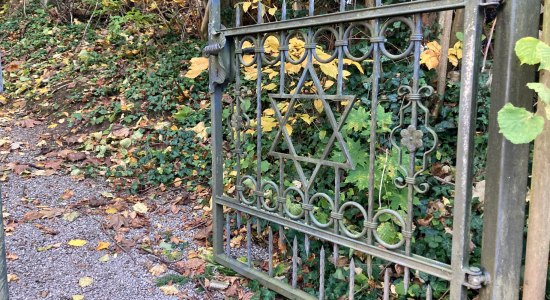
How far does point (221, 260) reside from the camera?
2.81 meters

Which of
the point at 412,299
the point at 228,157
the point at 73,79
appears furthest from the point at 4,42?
the point at 412,299

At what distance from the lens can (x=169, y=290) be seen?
8.39ft

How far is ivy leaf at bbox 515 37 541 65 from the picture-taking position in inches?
55.0

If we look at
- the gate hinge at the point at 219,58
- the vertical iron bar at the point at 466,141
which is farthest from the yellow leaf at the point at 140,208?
the vertical iron bar at the point at 466,141

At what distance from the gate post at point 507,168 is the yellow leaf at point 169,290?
159cm

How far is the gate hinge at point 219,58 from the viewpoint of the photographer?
8.68 feet

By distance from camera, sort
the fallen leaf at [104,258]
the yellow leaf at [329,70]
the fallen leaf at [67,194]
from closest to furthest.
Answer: the yellow leaf at [329,70] → the fallen leaf at [104,258] → the fallen leaf at [67,194]

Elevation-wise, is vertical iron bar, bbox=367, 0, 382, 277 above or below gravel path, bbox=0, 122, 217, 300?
above

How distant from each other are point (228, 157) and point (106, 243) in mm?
1388

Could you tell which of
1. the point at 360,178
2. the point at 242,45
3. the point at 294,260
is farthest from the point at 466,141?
the point at 242,45

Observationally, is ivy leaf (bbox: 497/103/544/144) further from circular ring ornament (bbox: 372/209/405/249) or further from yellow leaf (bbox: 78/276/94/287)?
yellow leaf (bbox: 78/276/94/287)

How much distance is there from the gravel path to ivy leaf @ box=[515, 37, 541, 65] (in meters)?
1.91

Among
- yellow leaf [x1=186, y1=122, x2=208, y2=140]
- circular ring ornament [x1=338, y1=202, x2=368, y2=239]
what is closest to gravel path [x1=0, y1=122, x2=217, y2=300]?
circular ring ornament [x1=338, y1=202, x2=368, y2=239]

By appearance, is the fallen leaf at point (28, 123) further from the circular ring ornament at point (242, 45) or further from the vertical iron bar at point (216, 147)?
the circular ring ornament at point (242, 45)
